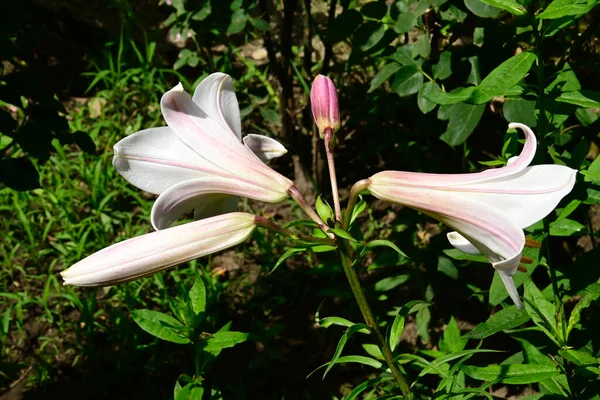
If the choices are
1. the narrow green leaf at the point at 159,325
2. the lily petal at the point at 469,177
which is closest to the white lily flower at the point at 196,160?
the lily petal at the point at 469,177

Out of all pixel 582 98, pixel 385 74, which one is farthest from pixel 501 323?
pixel 385 74

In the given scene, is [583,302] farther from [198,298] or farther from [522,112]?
[198,298]

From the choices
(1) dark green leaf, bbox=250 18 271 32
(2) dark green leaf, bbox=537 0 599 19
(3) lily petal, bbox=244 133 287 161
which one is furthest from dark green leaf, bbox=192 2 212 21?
(2) dark green leaf, bbox=537 0 599 19

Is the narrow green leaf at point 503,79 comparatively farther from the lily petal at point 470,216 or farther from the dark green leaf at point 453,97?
the lily petal at point 470,216

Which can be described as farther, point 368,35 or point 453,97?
point 368,35

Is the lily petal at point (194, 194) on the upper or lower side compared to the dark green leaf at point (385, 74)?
upper

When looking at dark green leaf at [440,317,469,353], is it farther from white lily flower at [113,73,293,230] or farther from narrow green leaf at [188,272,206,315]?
white lily flower at [113,73,293,230]
